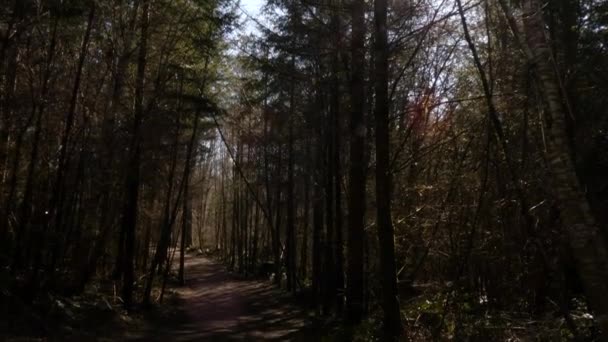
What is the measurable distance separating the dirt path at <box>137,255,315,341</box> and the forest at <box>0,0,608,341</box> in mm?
976

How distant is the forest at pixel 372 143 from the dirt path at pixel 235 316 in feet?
3.20

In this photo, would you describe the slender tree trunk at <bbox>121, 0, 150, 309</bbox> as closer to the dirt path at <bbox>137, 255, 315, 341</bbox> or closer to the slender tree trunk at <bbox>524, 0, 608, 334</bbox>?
A: the dirt path at <bbox>137, 255, 315, 341</bbox>

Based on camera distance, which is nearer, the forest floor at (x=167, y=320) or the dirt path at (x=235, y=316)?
the forest floor at (x=167, y=320)

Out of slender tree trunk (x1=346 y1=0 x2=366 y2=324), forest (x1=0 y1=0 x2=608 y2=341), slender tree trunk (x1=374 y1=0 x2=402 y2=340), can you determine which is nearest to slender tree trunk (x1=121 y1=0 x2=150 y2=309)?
forest (x1=0 y1=0 x2=608 y2=341)

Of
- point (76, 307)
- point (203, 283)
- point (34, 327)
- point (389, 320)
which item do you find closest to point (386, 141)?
point (389, 320)

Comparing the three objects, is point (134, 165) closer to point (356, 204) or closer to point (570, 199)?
point (356, 204)

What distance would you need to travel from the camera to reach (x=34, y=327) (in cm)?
1082

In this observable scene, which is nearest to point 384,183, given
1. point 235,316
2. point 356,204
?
point 356,204

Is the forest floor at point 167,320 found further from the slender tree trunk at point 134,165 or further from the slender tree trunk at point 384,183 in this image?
the slender tree trunk at point 384,183

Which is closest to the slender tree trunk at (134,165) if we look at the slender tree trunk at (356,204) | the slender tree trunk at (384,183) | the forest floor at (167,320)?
the forest floor at (167,320)

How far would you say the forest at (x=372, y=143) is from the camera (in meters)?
8.04

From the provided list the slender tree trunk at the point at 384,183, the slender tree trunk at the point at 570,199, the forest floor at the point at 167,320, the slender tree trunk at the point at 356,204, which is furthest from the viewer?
the slender tree trunk at the point at 356,204

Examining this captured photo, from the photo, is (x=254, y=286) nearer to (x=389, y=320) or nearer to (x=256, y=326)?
(x=256, y=326)

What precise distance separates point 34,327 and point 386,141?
8010 mm
